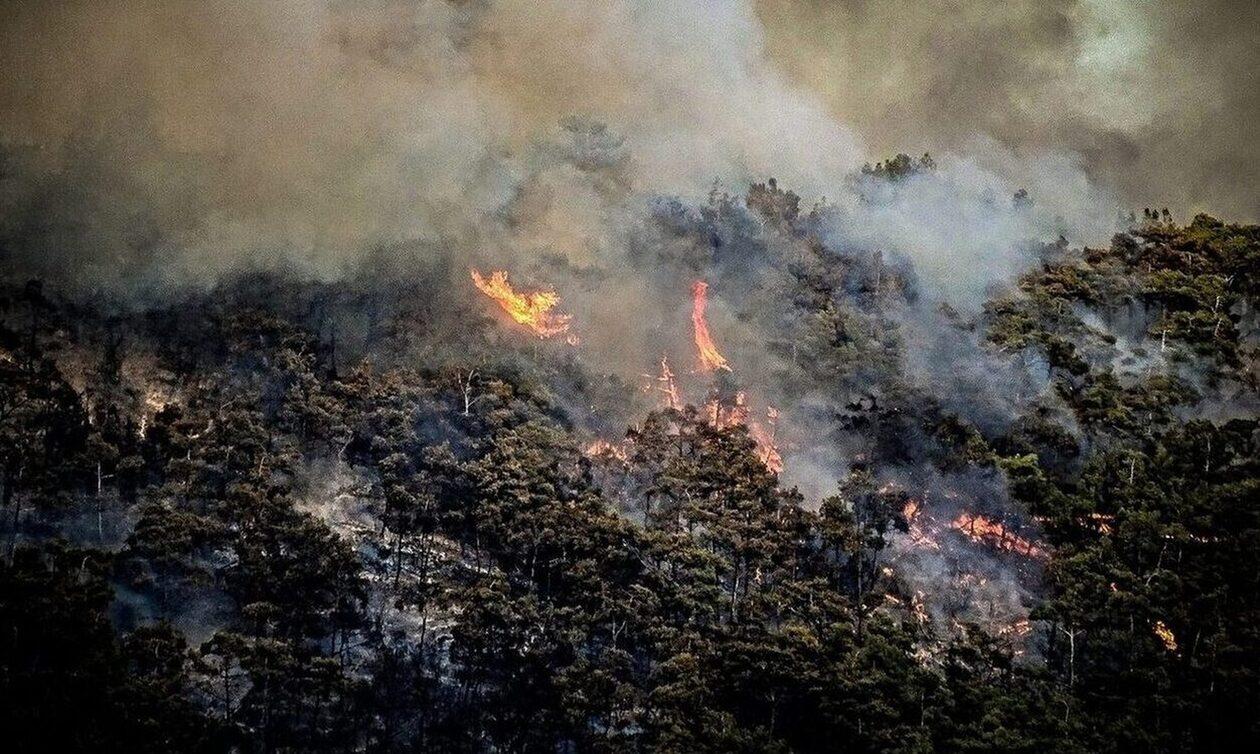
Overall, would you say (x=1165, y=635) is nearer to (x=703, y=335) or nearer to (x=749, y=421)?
(x=749, y=421)

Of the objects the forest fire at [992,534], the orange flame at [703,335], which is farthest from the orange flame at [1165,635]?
the orange flame at [703,335]

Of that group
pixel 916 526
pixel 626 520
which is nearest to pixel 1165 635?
pixel 916 526

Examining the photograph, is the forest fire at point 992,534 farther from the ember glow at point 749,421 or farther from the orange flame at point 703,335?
the orange flame at point 703,335

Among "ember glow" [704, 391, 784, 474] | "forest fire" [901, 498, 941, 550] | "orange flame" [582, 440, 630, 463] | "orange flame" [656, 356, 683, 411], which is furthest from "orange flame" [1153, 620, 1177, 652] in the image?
"orange flame" [656, 356, 683, 411]

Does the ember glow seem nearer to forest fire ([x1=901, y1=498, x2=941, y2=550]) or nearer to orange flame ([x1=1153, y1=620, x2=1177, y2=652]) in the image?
forest fire ([x1=901, y1=498, x2=941, y2=550])

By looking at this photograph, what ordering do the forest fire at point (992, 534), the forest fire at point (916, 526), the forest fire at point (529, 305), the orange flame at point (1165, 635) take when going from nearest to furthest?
the orange flame at point (1165, 635) → the forest fire at point (992, 534) → the forest fire at point (916, 526) → the forest fire at point (529, 305)

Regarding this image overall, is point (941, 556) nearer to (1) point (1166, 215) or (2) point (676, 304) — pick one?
(2) point (676, 304)
